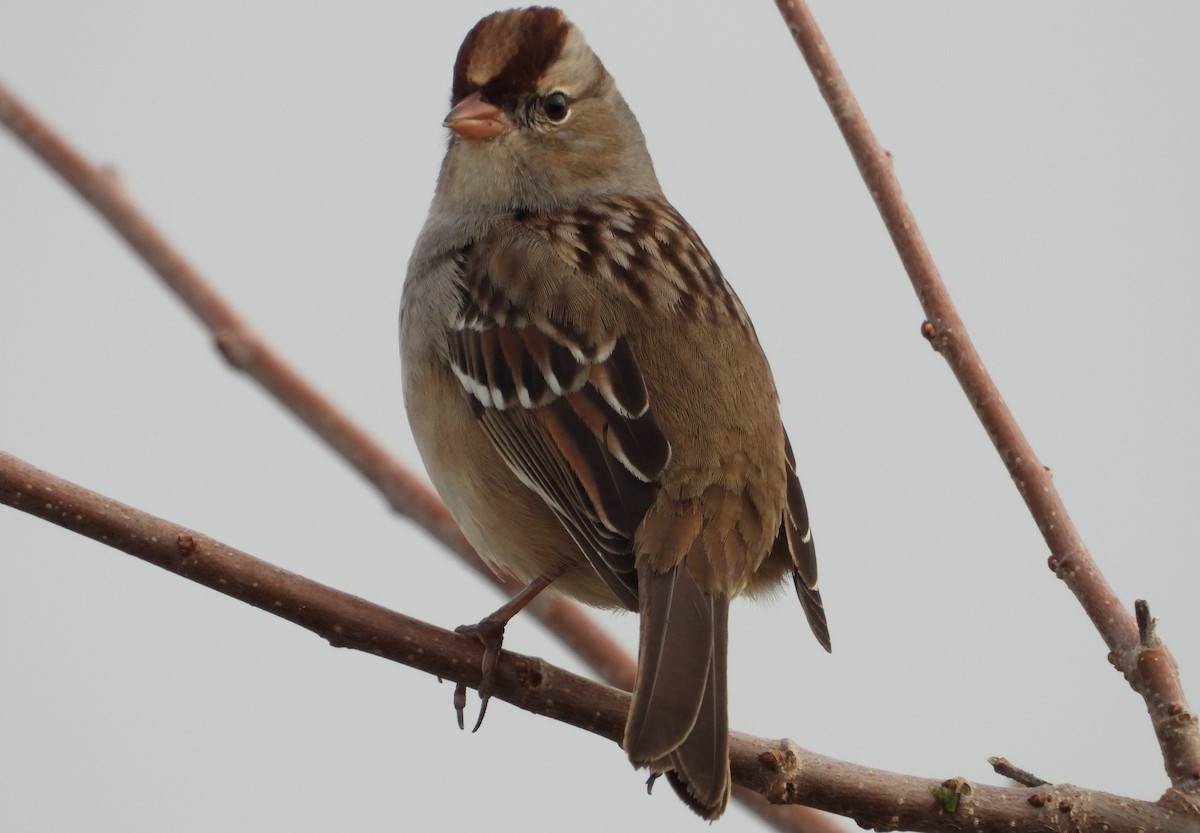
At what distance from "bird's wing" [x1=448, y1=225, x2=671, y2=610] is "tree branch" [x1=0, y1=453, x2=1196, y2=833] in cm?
41

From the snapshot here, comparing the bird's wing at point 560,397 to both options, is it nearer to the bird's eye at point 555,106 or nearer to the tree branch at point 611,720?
the tree branch at point 611,720

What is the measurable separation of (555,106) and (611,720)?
1907mm

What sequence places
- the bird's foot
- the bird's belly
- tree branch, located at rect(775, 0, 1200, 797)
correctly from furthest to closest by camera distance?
1. the bird's belly
2. tree branch, located at rect(775, 0, 1200, 797)
3. the bird's foot

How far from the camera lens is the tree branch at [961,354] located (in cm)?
283

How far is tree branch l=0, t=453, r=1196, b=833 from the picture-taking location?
2332 mm

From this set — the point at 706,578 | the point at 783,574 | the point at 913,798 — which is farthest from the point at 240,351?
the point at 913,798

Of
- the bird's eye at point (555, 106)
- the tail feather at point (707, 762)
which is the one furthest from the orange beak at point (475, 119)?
the tail feather at point (707, 762)

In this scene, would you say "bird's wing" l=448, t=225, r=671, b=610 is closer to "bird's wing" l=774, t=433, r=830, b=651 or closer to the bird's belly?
the bird's belly

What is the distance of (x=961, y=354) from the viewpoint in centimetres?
289

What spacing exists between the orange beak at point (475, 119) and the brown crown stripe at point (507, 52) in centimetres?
3

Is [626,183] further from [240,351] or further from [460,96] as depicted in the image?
[240,351]

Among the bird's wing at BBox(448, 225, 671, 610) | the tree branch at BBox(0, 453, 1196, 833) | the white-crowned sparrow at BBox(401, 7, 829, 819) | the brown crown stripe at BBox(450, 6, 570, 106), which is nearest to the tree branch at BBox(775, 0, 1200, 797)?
the tree branch at BBox(0, 453, 1196, 833)

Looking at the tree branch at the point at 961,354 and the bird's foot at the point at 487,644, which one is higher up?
the tree branch at the point at 961,354

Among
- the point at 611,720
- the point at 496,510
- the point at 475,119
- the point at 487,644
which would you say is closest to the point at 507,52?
the point at 475,119
